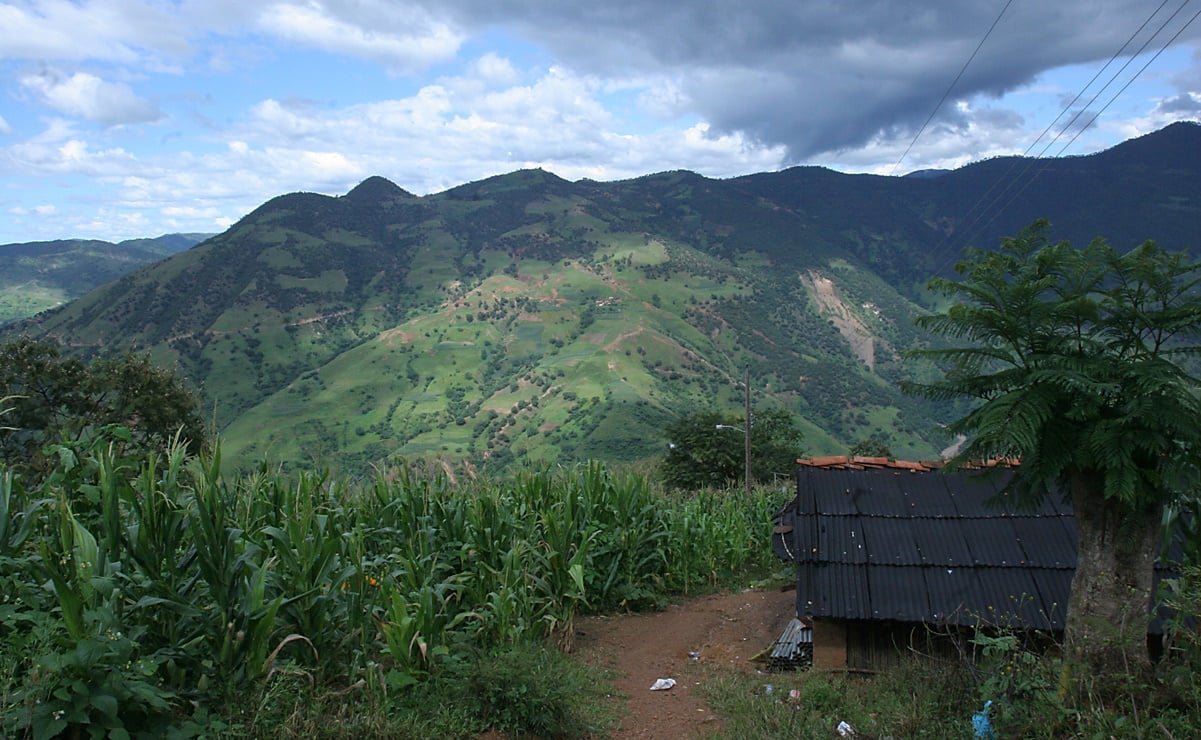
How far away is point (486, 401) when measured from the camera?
96.8 m

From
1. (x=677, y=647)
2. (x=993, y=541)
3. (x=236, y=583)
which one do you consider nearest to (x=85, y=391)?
(x=677, y=647)

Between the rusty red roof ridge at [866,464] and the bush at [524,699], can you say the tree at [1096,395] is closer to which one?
the bush at [524,699]

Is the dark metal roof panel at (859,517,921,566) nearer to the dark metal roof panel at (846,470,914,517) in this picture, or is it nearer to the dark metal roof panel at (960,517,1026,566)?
the dark metal roof panel at (846,470,914,517)

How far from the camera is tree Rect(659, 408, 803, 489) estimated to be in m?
31.6

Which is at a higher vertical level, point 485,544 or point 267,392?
point 485,544

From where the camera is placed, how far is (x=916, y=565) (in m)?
6.87

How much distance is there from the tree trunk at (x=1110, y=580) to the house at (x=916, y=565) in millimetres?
1689

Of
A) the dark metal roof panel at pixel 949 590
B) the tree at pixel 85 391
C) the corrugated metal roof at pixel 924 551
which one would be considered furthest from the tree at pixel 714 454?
→ the dark metal roof panel at pixel 949 590

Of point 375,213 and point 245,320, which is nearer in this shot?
point 245,320

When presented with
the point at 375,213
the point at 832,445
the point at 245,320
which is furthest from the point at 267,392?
the point at 375,213

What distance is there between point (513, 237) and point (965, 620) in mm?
175067

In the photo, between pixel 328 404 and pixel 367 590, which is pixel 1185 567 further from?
pixel 328 404

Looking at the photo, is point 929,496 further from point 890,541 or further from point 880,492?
point 890,541

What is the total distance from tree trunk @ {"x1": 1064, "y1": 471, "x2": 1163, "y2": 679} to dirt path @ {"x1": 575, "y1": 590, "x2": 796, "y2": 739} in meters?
2.37
